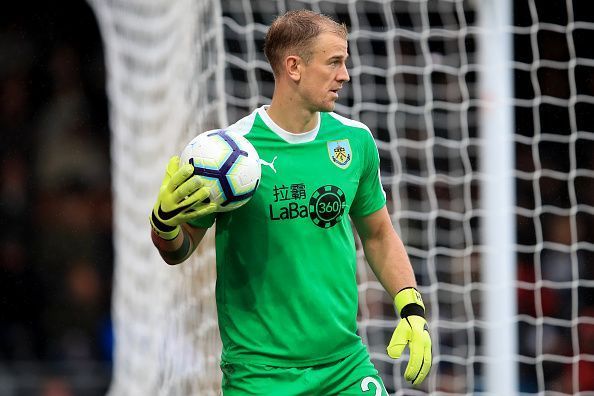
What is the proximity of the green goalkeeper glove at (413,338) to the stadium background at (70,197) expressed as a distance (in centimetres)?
445

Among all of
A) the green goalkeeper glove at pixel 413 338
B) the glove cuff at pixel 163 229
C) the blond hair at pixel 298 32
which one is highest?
the blond hair at pixel 298 32

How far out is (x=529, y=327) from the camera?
8.01 m

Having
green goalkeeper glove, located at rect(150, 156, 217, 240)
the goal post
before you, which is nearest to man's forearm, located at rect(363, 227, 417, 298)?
green goalkeeper glove, located at rect(150, 156, 217, 240)

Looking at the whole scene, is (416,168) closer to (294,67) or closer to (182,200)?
(294,67)

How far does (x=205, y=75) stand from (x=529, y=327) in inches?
154

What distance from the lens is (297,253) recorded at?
3328 millimetres

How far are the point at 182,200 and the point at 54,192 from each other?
7085 mm

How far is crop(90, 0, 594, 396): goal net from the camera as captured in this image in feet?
17.3

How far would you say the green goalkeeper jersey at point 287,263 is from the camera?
3.31 metres

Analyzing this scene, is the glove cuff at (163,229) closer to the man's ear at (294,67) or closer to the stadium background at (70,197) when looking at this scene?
the man's ear at (294,67)

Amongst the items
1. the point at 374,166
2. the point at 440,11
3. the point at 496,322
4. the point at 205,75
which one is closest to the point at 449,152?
the point at 440,11

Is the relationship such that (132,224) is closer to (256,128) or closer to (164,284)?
(164,284)

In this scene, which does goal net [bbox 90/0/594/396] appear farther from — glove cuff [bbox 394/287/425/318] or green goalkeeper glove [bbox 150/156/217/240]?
green goalkeeper glove [bbox 150/156/217/240]

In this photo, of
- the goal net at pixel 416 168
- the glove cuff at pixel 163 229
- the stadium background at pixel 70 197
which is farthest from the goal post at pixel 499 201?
the glove cuff at pixel 163 229
